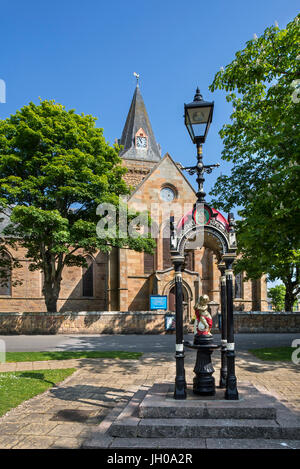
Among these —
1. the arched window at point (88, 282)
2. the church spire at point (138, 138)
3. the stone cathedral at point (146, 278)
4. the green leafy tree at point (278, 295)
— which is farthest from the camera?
the green leafy tree at point (278, 295)

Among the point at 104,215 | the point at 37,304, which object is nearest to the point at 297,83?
the point at 104,215

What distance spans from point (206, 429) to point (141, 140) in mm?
46020

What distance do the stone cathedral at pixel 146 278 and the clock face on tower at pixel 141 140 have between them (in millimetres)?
15559

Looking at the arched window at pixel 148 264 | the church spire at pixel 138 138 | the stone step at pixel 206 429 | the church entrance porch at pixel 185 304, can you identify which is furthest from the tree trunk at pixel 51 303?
the church spire at pixel 138 138

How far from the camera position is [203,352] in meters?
6.70

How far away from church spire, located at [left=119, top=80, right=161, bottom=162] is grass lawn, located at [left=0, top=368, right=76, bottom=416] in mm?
38944

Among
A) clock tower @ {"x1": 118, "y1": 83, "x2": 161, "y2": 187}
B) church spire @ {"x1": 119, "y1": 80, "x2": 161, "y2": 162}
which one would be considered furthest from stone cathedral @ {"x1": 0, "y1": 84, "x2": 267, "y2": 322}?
church spire @ {"x1": 119, "y1": 80, "x2": 161, "y2": 162}

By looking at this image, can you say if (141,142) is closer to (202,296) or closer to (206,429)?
(202,296)

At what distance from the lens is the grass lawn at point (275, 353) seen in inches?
492

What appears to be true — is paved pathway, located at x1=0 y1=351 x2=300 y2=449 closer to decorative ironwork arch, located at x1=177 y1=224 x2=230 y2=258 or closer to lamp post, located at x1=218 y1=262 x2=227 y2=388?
lamp post, located at x1=218 y1=262 x2=227 y2=388

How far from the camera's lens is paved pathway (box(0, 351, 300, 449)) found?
556 cm

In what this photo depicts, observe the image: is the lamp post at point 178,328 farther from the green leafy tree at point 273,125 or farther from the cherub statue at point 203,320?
the green leafy tree at point 273,125

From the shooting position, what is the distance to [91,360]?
12398 millimetres
